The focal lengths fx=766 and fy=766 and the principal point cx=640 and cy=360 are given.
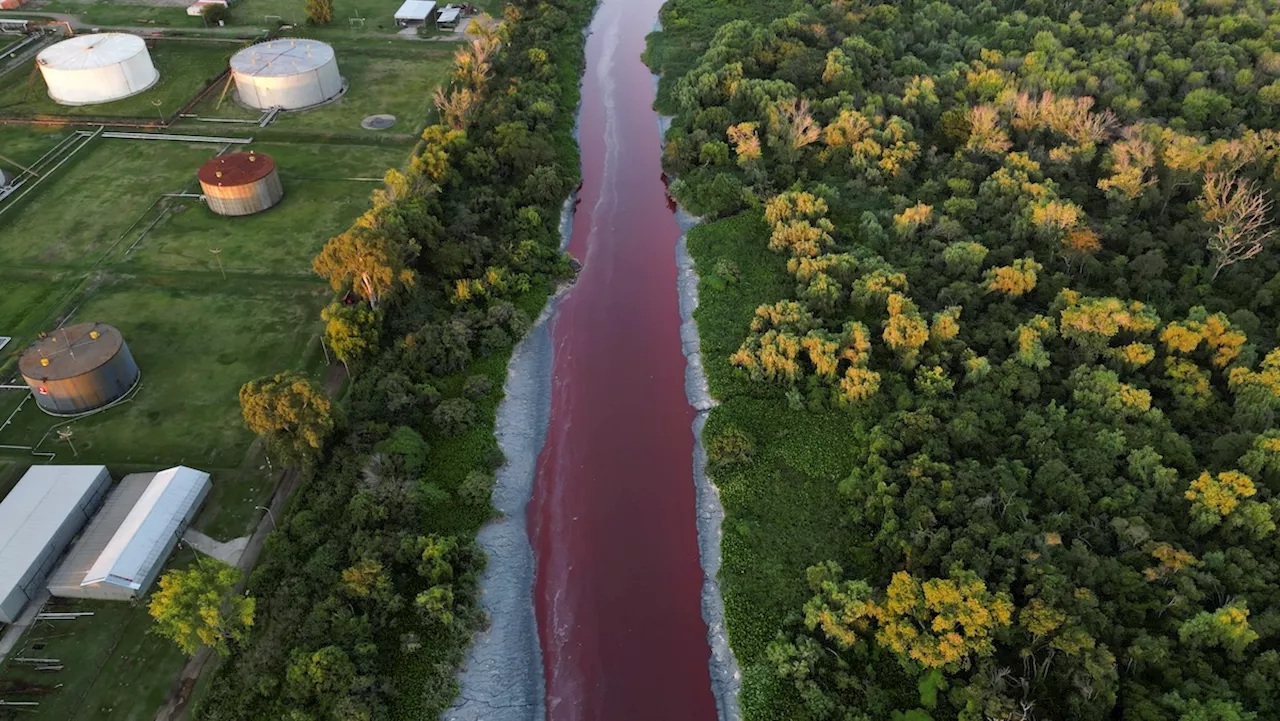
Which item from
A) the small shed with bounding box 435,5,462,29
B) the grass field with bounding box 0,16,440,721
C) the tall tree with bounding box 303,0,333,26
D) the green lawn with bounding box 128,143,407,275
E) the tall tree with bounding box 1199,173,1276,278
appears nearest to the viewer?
the grass field with bounding box 0,16,440,721

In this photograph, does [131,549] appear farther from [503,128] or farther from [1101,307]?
[1101,307]

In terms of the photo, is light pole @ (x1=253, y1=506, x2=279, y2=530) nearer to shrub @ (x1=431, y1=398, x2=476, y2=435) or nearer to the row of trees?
the row of trees

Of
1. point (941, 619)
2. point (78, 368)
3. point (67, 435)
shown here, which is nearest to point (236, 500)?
point (67, 435)

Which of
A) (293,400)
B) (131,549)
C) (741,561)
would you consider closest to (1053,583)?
(741,561)

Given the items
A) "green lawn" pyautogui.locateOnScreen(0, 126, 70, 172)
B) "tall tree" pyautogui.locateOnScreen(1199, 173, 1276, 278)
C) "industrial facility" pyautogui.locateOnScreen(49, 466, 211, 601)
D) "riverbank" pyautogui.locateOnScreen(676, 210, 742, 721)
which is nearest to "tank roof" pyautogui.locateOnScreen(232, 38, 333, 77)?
"green lawn" pyautogui.locateOnScreen(0, 126, 70, 172)

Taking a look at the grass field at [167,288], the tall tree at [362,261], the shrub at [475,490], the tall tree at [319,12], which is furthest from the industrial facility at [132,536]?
the tall tree at [319,12]

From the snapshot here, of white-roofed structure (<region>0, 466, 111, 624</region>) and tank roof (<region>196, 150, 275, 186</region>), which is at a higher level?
tank roof (<region>196, 150, 275, 186</region>)

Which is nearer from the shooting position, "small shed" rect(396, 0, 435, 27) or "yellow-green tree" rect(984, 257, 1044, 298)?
"yellow-green tree" rect(984, 257, 1044, 298)

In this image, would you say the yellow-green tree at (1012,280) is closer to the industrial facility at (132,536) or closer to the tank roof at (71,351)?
the industrial facility at (132,536)
